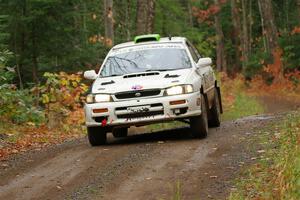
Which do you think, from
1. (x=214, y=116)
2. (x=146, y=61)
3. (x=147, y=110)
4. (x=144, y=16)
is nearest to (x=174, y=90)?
(x=147, y=110)

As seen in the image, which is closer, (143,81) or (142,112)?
(142,112)

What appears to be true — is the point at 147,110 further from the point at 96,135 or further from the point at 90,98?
the point at 96,135

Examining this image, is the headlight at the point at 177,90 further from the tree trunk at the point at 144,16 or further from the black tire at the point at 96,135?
Answer: the tree trunk at the point at 144,16

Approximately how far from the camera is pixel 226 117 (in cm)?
1958

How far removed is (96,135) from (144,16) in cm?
1069

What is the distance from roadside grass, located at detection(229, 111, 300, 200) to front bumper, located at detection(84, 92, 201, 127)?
176 centimetres

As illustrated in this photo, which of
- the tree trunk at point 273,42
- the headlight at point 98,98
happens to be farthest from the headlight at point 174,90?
the tree trunk at point 273,42

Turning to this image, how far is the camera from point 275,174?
6.76 meters

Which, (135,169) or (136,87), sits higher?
(136,87)

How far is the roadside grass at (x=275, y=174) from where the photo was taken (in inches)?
225

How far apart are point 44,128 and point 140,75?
204 inches

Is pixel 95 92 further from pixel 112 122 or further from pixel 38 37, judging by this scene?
pixel 38 37

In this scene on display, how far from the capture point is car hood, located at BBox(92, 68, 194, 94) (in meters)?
10.7

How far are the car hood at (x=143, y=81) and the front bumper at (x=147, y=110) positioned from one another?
224mm
